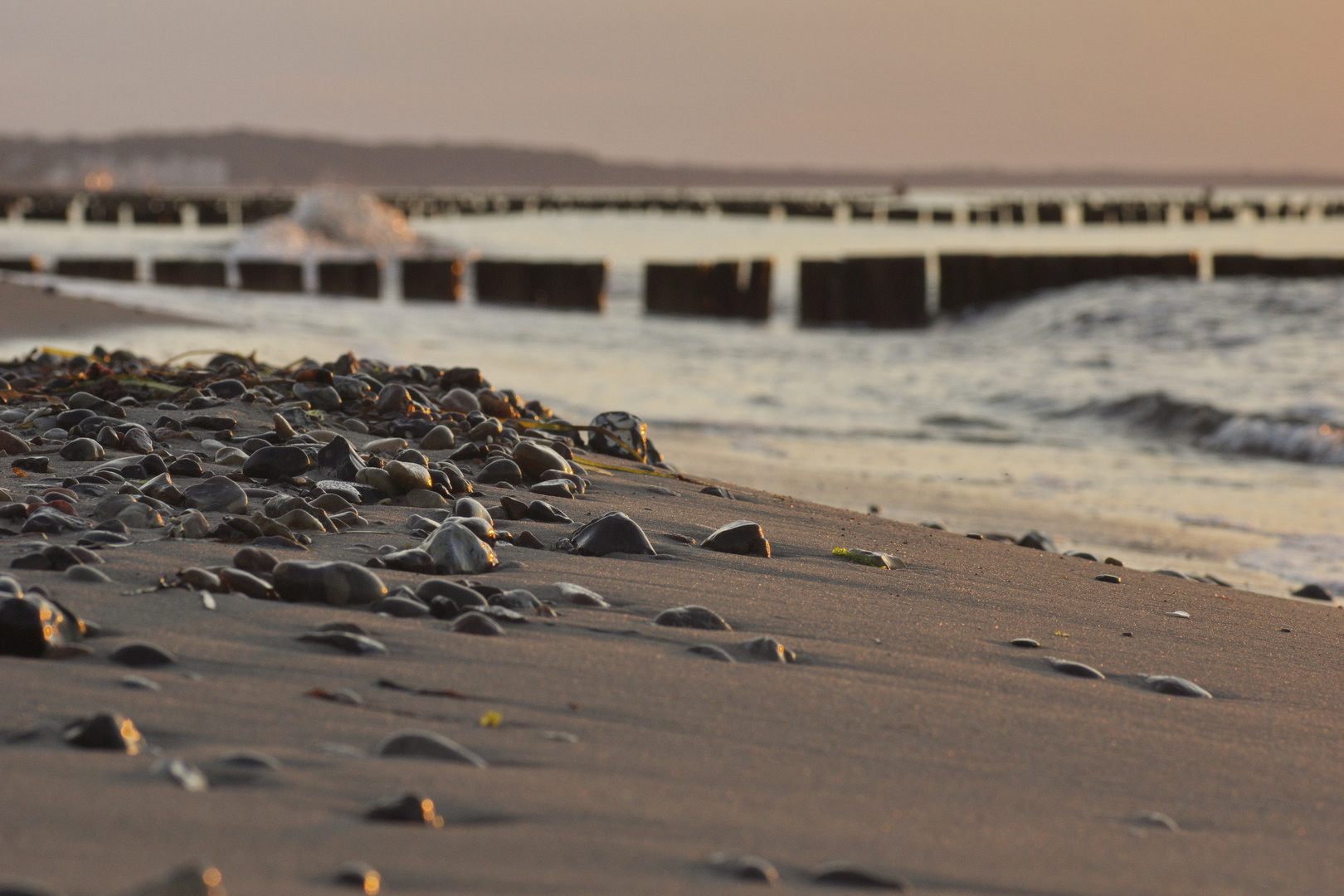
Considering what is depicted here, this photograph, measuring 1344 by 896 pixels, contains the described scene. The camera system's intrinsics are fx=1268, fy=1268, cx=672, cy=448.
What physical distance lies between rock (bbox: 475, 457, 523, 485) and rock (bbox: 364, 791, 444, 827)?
219 cm

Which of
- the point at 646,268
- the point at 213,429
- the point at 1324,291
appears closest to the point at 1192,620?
the point at 213,429

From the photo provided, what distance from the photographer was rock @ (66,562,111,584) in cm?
222

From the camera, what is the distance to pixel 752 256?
29.8m

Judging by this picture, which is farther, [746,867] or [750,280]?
[750,280]

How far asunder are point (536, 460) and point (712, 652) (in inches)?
63.5

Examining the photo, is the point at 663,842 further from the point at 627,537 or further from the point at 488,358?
the point at 488,358

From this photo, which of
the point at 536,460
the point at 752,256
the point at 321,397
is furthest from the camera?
the point at 752,256

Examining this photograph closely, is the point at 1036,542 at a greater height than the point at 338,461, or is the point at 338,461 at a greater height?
the point at 338,461

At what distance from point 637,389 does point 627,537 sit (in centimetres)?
615

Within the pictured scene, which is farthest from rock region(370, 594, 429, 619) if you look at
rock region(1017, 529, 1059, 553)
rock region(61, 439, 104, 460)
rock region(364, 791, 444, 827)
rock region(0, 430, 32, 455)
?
rock region(1017, 529, 1059, 553)

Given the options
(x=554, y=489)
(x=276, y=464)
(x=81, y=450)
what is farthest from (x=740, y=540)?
(x=81, y=450)

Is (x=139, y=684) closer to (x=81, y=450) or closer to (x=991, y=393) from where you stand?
(x=81, y=450)

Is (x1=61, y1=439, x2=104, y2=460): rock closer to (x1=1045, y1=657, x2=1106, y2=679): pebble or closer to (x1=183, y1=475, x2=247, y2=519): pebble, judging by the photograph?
(x1=183, y1=475, x2=247, y2=519): pebble

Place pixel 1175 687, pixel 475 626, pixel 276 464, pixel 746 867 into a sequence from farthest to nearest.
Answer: pixel 276 464 < pixel 1175 687 < pixel 475 626 < pixel 746 867
